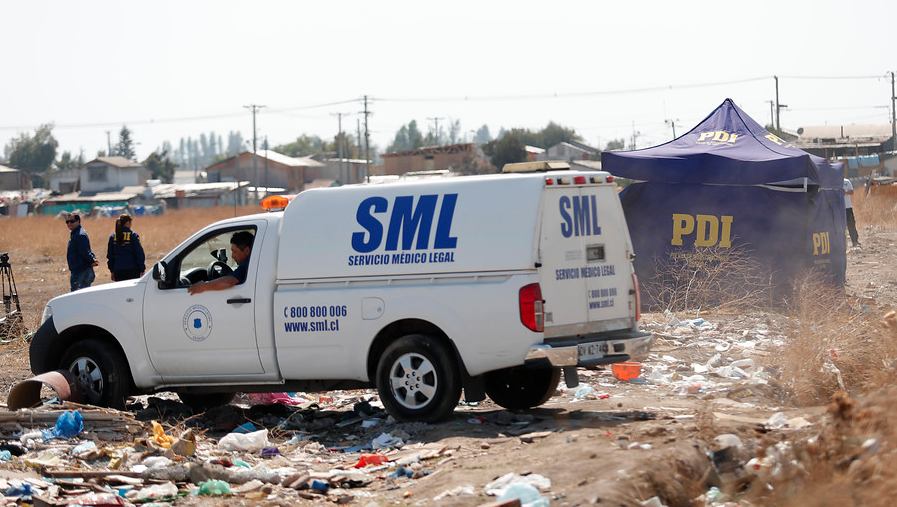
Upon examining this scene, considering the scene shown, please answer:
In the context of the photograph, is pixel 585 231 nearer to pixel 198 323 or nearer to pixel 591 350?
pixel 591 350

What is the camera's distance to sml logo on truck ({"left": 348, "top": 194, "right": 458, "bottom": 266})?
310 inches

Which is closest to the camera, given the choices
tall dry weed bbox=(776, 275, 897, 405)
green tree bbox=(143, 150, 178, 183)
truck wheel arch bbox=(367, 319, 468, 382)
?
truck wheel arch bbox=(367, 319, 468, 382)

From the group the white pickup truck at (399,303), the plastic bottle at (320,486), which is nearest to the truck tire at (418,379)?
the white pickup truck at (399,303)

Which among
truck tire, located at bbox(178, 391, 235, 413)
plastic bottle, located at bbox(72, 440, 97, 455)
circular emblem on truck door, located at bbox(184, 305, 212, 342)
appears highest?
circular emblem on truck door, located at bbox(184, 305, 212, 342)

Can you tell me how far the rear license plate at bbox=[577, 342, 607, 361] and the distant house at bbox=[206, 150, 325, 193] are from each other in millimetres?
86033

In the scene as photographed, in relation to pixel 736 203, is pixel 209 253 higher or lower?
lower

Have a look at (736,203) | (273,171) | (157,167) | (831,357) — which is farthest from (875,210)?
(157,167)

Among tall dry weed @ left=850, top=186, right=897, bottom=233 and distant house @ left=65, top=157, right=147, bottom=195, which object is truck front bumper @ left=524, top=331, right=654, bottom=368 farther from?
distant house @ left=65, top=157, right=147, bottom=195

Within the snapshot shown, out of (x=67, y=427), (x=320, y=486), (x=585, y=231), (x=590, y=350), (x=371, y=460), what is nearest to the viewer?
(x=320, y=486)

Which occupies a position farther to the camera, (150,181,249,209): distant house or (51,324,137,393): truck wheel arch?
(150,181,249,209): distant house

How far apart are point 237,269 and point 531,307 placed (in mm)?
2846

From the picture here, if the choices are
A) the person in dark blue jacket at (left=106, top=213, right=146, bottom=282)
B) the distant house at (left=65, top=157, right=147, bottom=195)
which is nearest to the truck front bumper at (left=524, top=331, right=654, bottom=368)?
the person in dark blue jacket at (left=106, top=213, right=146, bottom=282)

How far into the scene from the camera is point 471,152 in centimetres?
8231

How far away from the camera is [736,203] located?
15.0 m
